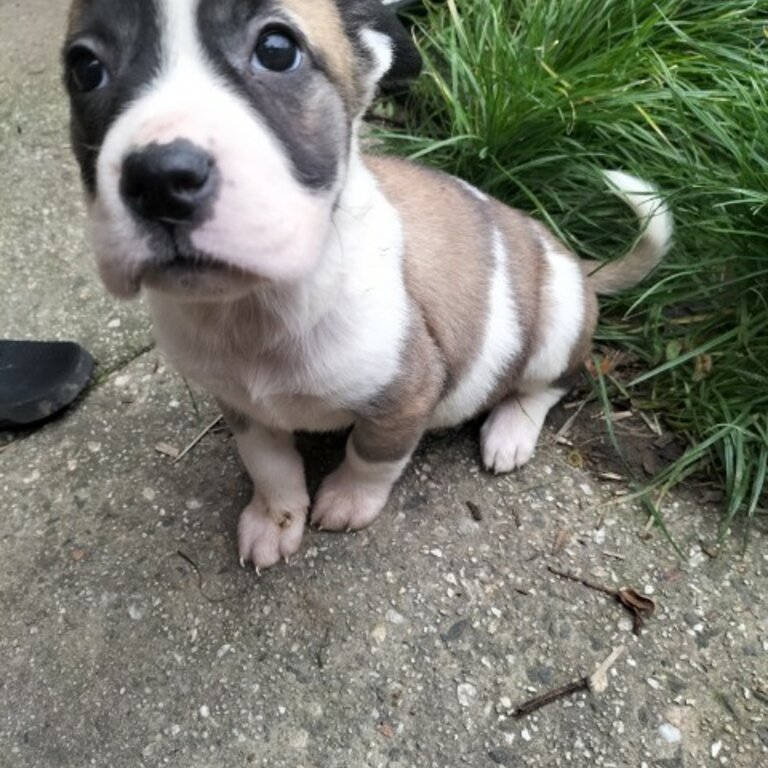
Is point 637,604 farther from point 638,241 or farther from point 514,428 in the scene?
point 638,241

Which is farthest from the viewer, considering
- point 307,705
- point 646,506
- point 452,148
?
point 452,148

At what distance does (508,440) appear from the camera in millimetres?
3084

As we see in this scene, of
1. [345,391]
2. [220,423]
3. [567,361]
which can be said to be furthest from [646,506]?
[220,423]

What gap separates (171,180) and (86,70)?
507 millimetres

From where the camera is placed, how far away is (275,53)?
186cm

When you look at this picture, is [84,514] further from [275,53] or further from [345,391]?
[275,53]

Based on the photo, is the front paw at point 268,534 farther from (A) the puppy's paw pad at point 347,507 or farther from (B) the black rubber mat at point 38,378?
(B) the black rubber mat at point 38,378

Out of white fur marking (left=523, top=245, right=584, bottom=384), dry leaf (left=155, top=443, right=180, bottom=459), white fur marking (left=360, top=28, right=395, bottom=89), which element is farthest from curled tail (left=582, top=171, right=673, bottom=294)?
dry leaf (left=155, top=443, right=180, bottom=459)

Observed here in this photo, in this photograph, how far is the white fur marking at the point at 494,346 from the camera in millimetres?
2738

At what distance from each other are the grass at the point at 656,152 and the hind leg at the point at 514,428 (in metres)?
0.35

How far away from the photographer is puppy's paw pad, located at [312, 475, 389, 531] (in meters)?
2.88

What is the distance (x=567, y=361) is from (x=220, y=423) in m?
1.22

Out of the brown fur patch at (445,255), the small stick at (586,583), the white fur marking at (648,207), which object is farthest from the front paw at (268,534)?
the white fur marking at (648,207)

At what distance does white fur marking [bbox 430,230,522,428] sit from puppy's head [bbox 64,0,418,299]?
0.86m
